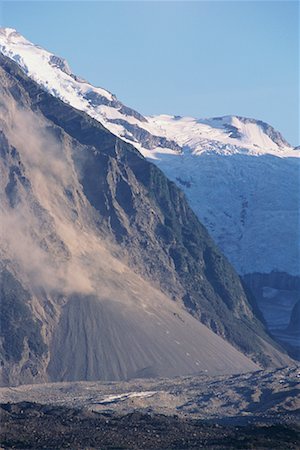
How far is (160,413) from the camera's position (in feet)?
479

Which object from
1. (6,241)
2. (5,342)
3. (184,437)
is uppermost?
(6,241)

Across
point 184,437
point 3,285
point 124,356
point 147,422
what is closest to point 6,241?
point 3,285

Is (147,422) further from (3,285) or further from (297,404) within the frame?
(3,285)

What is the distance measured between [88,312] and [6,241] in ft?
49.0

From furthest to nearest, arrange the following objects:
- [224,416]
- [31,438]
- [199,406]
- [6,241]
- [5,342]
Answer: [6,241] → [5,342] → [199,406] → [224,416] → [31,438]

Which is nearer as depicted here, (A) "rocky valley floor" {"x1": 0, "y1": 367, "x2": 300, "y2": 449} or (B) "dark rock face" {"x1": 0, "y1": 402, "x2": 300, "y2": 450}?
(B) "dark rock face" {"x1": 0, "y1": 402, "x2": 300, "y2": 450}

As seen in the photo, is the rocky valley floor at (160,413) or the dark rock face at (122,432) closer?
the dark rock face at (122,432)

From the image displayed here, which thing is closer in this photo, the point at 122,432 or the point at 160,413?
the point at 122,432

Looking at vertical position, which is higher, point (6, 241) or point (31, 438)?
point (6, 241)

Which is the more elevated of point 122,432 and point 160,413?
point 160,413

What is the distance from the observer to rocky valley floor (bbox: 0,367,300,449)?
362 ft

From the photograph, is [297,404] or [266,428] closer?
[266,428]

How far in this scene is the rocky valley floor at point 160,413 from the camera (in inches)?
4341

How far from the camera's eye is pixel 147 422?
127 meters
